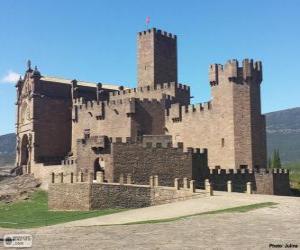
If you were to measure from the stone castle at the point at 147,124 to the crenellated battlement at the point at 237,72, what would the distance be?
86mm

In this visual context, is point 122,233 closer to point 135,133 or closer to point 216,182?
point 216,182

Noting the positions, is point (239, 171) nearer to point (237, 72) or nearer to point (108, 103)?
point (237, 72)

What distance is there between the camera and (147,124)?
49.7 metres

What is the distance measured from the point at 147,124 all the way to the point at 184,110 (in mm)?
4062

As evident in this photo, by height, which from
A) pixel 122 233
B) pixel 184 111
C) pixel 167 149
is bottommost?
pixel 122 233

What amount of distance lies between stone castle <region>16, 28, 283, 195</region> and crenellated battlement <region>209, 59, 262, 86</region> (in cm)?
9

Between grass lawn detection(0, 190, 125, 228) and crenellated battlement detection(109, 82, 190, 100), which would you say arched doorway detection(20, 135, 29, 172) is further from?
grass lawn detection(0, 190, 125, 228)

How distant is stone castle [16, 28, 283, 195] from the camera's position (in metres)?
36.0

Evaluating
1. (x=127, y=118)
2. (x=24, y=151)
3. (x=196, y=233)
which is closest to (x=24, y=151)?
(x=24, y=151)

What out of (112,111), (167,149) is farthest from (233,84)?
(112,111)

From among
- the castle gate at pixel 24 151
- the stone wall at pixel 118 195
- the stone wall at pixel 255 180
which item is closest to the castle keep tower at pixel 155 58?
the castle gate at pixel 24 151

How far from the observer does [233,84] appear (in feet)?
141

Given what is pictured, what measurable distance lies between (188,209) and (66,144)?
117 feet

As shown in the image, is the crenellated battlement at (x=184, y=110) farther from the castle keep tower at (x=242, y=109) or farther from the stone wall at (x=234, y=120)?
the castle keep tower at (x=242, y=109)
